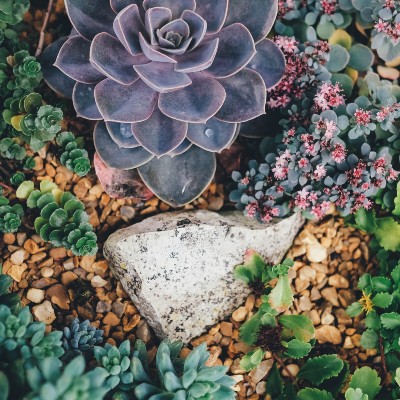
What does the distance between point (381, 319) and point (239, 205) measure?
0.73 meters

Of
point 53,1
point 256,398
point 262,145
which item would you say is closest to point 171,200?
→ point 262,145

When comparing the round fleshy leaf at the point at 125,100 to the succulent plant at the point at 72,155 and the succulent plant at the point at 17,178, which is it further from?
the succulent plant at the point at 17,178

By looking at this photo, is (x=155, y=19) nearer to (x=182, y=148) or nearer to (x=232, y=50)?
(x=232, y=50)

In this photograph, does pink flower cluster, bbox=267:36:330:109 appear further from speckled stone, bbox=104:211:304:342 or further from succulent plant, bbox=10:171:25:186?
succulent plant, bbox=10:171:25:186

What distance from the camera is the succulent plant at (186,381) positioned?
1651 mm

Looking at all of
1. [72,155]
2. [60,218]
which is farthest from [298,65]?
[60,218]

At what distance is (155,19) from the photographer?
6.19ft

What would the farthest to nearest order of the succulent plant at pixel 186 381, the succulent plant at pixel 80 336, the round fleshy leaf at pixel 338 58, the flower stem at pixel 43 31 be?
the round fleshy leaf at pixel 338 58
the flower stem at pixel 43 31
the succulent plant at pixel 80 336
the succulent plant at pixel 186 381

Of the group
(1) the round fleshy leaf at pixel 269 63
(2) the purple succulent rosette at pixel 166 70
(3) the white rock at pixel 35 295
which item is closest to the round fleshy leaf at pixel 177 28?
(2) the purple succulent rosette at pixel 166 70

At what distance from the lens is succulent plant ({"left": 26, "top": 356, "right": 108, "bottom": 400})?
1.33m

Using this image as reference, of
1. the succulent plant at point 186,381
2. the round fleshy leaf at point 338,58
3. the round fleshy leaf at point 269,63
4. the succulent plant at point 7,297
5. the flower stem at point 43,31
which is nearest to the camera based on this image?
the succulent plant at point 186,381

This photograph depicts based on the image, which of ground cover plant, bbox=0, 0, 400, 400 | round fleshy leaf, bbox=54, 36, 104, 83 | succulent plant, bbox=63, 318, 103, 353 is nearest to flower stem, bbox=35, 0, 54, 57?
ground cover plant, bbox=0, 0, 400, 400

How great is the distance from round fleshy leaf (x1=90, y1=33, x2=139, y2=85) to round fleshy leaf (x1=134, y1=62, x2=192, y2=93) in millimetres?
77

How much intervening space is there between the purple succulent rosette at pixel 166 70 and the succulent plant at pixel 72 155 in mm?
77
